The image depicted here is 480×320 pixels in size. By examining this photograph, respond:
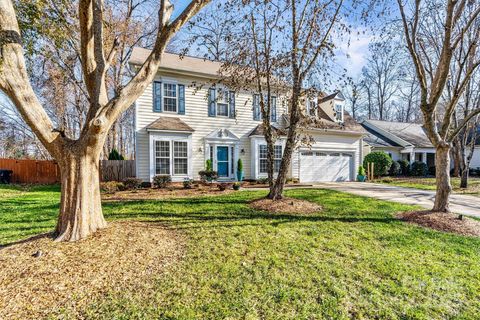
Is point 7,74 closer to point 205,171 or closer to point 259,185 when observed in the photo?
point 205,171

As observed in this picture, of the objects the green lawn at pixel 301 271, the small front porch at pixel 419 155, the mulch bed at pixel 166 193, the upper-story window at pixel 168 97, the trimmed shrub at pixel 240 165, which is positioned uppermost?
the upper-story window at pixel 168 97

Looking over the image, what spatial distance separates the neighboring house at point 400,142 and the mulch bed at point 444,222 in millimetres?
14840

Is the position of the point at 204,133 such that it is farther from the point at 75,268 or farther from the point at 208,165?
the point at 75,268

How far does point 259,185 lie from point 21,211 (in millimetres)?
9622

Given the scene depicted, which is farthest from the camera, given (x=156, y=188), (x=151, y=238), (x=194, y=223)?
(x=156, y=188)

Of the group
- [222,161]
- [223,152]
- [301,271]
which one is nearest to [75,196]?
[301,271]

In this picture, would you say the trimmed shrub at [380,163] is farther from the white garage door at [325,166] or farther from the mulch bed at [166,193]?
the mulch bed at [166,193]

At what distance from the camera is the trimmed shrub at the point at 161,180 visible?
1173 cm

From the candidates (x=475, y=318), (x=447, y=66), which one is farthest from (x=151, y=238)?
(x=447, y=66)

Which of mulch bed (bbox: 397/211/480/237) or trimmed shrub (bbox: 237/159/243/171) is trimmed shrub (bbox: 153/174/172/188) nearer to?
trimmed shrub (bbox: 237/159/243/171)

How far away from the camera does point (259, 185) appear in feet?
43.2

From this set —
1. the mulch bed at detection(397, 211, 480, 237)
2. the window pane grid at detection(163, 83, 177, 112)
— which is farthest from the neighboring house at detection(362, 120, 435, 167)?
the window pane grid at detection(163, 83, 177, 112)

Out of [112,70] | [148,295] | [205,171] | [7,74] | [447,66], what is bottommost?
[148,295]

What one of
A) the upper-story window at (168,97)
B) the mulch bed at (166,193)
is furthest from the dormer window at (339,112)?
the upper-story window at (168,97)
